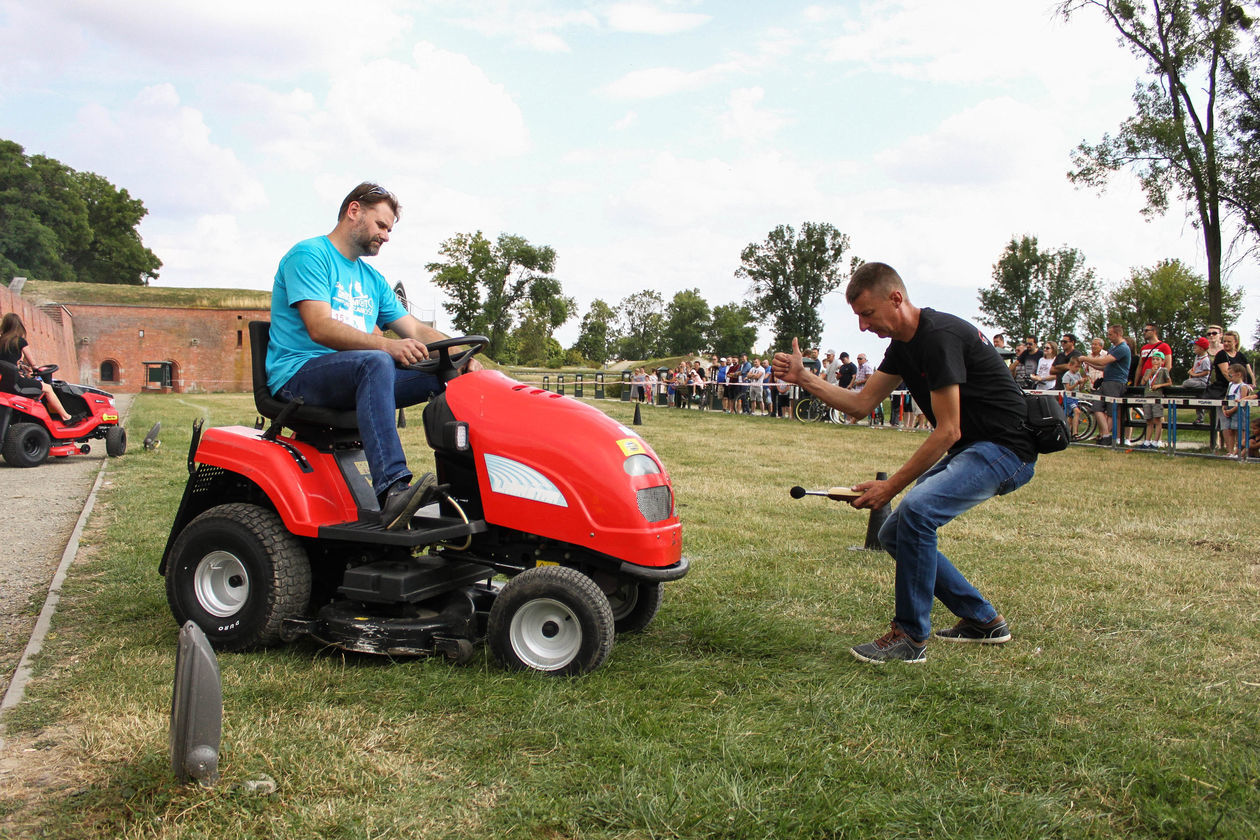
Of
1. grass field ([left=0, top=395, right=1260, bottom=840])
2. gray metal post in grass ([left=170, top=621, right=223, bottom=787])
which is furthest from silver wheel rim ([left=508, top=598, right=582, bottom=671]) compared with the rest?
gray metal post in grass ([left=170, top=621, right=223, bottom=787])

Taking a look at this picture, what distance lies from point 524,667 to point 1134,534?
5.77 meters

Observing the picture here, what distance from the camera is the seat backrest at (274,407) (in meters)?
A: 4.09

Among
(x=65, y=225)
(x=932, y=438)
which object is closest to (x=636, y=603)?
(x=932, y=438)

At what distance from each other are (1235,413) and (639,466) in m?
13.5

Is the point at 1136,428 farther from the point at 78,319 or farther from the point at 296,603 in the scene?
the point at 78,319

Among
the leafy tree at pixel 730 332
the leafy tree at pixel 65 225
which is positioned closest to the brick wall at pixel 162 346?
the leafy tree at pixel 65 225

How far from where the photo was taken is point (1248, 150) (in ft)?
82.3

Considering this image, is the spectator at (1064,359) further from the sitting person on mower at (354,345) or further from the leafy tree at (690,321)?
the leafy tree at (690,321)

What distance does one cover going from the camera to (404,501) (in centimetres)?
375

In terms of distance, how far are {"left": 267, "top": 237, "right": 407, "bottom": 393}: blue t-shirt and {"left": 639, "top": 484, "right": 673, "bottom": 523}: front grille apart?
1.60 meters

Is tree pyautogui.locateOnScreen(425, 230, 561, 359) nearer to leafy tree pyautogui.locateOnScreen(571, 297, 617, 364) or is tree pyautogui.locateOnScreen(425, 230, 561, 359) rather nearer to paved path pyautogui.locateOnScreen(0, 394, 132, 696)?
leafy tree pyautogui.locateOnScreen(571, 297, 617, 364)

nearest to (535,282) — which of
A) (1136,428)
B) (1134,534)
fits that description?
(1136,428)

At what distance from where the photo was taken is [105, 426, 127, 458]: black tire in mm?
12586

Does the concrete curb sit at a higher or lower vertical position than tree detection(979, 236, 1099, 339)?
lower
